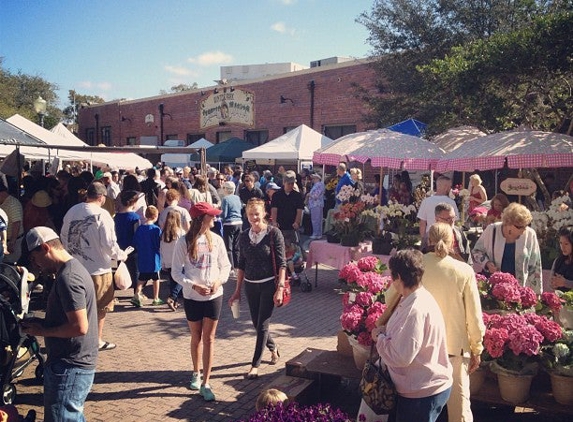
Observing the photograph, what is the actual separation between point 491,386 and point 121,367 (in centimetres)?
376

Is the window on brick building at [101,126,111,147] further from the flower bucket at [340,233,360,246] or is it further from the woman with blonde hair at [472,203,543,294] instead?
the woman with blonde hair at [472,203,543,294]

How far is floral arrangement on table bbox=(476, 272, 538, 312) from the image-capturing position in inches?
180

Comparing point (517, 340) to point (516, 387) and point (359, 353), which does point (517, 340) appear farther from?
point (359, 353)

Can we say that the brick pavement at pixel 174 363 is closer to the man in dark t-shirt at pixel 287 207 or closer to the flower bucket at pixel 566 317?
the man in dark t-shirt at pixel 287 207

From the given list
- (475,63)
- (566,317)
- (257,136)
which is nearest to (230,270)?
(566,317)

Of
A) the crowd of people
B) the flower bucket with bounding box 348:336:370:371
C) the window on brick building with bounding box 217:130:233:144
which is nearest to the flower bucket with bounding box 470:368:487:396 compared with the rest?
the crowd of people

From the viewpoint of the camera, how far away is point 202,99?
28.8 metres

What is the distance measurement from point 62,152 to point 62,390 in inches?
573

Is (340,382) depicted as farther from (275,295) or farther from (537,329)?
(537,329)

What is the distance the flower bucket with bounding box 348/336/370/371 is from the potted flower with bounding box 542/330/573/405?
138 centimetres

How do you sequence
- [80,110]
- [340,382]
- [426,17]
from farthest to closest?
[80,110]
[426,17]
[340,382]

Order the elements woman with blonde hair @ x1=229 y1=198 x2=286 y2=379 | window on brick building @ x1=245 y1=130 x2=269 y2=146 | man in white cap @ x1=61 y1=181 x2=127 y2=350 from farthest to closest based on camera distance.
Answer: window on brick building @ x1=245 y1=130 x2=269 y2=146 → man in white cap @ x1=61 y1=181 x2=127 y2=350 → woman with blonde hair @ x1=229 y1=198 x2=286 y2=379

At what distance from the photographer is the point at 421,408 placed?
123 inches

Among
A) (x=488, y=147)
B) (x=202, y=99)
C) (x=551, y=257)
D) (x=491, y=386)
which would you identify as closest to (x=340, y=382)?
(x=491, y=386)
